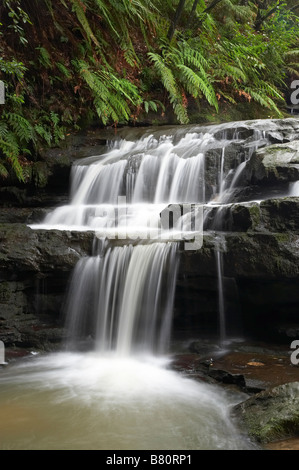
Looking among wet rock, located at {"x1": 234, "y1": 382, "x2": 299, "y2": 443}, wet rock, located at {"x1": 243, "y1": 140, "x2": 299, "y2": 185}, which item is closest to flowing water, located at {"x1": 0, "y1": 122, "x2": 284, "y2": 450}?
wet rock, located at {"x1": 234, "y1": 382, "x2": 299, "y2": 443}

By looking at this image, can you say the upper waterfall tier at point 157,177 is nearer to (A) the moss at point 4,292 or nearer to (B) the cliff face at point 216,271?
(B) the cliff face at point 216,271

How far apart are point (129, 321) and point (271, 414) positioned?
2368 millimetres

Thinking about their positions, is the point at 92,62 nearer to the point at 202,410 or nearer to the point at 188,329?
the point at 188,329

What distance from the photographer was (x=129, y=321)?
189 inches

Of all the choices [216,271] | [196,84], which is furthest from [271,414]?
[196,84]

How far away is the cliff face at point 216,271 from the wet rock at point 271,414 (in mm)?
1613

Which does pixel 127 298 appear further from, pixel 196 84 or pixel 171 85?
pixel 196 84

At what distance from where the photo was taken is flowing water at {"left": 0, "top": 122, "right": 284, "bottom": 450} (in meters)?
2.86

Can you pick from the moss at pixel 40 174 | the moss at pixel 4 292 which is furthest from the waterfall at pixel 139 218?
the moss at pixel 4 292

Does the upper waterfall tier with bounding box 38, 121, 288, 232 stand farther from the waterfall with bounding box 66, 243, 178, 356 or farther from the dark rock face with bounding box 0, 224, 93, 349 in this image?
the waterfall with bounding box 66, 243, 178, 356

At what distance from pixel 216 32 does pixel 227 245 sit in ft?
29.5

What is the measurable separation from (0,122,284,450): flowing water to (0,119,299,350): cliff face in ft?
0.46

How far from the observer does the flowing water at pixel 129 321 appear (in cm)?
286

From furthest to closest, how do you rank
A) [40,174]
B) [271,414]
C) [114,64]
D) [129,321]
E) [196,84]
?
[196,84] < [114,64] < [40,174] < [129,321] < [271,414]
